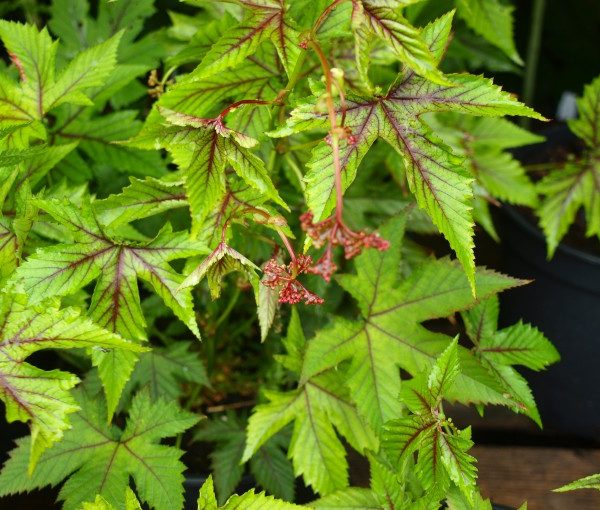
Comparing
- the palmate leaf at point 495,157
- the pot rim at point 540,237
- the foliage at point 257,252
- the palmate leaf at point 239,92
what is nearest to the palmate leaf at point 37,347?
the foliage at point 257,252

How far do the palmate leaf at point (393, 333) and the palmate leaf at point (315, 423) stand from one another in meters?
0.04

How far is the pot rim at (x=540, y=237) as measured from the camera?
3.33 ft

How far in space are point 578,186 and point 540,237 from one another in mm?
102

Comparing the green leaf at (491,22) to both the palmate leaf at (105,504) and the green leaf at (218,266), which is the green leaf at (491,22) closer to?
the green leaf at (218,266)

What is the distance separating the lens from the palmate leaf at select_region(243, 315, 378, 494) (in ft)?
2.42

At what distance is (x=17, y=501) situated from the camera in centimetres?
96

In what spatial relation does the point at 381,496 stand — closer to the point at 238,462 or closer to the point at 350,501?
the point at 350,501

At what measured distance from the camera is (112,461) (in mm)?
747

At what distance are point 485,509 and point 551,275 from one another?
56 cm

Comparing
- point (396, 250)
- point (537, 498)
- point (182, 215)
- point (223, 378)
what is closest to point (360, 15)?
point (396, 250)

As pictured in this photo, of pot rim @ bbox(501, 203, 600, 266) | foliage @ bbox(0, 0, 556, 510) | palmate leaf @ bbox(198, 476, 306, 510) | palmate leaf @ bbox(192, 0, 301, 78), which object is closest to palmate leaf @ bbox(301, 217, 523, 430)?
foliage @ bbox(0, 0, 556, 510)

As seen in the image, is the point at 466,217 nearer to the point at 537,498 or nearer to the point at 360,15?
the point at 360,15

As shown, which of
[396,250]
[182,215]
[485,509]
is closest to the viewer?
[485,509]

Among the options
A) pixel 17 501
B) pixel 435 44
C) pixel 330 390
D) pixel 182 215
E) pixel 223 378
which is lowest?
pixel 17 501
